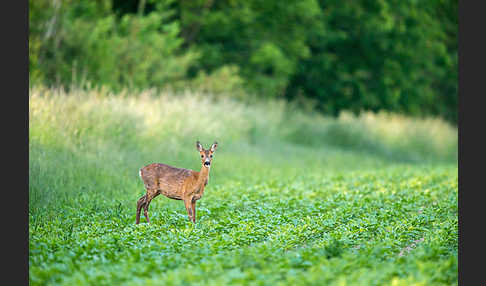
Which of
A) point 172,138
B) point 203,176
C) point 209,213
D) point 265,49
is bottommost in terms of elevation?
point 209,213

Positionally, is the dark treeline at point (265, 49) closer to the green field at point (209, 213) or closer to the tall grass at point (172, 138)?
the tall grass at point (172, 138)

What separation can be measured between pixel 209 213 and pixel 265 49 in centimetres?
2109

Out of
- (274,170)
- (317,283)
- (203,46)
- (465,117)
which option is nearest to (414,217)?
(465,117)

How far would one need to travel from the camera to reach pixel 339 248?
725cm

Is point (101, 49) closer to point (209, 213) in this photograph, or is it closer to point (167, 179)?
point (209, 213)

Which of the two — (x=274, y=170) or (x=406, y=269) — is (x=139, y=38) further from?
(x=406, y=269)

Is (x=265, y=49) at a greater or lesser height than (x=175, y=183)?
greater

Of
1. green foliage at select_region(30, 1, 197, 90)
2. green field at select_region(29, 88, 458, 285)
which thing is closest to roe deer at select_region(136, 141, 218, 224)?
green field at select_region(29, 88, 458, 285)

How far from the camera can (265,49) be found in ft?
99.1

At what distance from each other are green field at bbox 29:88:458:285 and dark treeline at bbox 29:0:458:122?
2979 millimetres

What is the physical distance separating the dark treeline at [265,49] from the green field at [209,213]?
117 inches

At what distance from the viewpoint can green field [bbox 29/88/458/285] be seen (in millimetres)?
6469

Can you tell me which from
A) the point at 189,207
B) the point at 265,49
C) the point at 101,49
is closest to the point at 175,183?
the point at 189,207

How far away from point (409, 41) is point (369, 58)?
262cm
